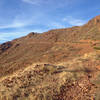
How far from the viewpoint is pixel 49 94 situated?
4555 mm

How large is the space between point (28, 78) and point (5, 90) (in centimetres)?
148

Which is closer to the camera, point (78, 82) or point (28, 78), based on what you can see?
point (78, 82)

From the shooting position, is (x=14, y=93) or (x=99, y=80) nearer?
(x=14, y=93)

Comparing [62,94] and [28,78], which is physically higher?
[28,78]

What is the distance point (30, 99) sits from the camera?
4285mm

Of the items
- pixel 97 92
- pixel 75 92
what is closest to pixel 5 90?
pixel 75 92

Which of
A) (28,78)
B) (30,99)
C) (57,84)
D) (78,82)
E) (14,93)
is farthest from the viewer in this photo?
(28,78)

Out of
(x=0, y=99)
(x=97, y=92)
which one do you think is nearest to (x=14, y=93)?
(x=0, y=99)

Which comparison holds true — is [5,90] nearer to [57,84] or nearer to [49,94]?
[49,94]

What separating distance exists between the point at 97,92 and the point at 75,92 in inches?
32.8

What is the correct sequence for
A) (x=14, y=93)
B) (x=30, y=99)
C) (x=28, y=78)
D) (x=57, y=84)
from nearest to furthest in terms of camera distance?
(x=30, y=99) → (x=14, y=93) → (x=57, y=84) → (x=28, y=78)

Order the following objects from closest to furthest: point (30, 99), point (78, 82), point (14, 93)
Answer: point (30, 99)
point (14, 93)
point (78, 82)

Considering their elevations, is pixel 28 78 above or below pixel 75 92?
above

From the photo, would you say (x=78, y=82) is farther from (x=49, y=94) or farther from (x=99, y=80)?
(x=49, y=94)
